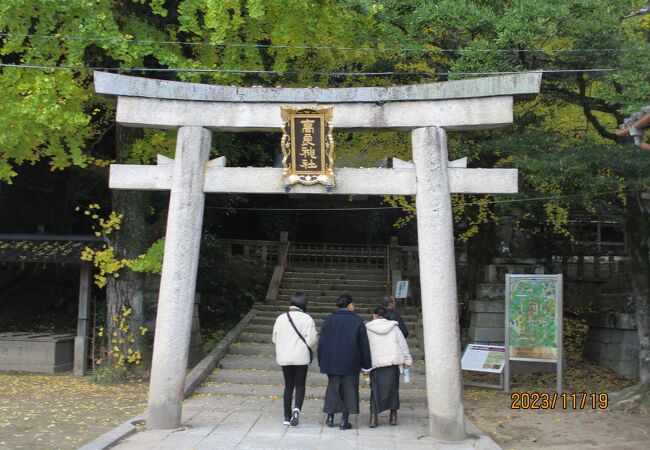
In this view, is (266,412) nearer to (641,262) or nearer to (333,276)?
(641,262)

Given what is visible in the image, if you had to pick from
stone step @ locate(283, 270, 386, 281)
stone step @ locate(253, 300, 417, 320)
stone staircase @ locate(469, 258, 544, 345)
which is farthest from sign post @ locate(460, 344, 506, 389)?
stone step @ locate(283, 270, 386, 281)

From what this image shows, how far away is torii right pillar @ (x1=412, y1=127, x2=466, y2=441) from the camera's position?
27.6 ft

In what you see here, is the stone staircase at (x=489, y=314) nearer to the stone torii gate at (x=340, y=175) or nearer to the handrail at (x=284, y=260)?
the stone torii gate at (x=340, y=175)

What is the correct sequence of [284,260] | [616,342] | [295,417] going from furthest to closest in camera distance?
1. [284,260]
2. [616,342]
3. [295,417]

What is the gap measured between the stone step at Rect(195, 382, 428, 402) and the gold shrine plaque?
4.19m

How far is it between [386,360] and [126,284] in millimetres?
6926

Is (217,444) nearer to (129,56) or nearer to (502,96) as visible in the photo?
(502,96)

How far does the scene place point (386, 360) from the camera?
29.1 feet

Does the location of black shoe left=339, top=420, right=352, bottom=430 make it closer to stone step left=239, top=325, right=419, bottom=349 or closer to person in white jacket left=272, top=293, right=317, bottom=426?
person in white jacket left=272, top=293, right=317, bottom=426

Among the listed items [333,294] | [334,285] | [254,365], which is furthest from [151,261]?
[334,285]

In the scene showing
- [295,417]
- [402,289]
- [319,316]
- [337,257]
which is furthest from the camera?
[337,257]

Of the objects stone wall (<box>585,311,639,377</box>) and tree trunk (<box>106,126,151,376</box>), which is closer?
stone wall (<box>585,311,639,377</box>)

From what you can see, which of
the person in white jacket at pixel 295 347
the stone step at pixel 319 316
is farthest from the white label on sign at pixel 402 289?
the person in white jacket at pixel 295 347

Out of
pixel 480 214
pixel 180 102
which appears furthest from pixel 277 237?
pixel 180 102
